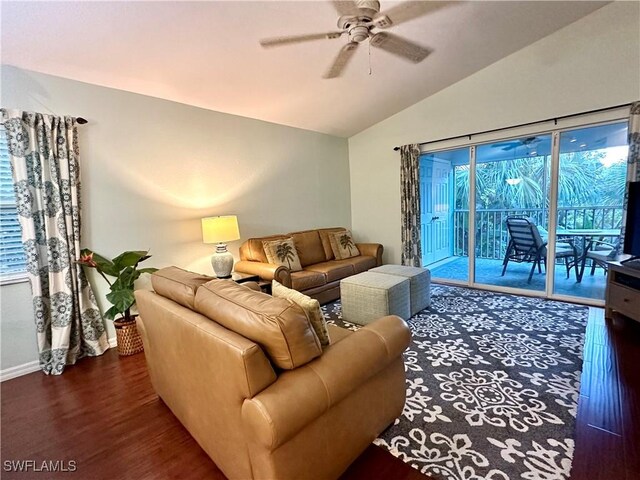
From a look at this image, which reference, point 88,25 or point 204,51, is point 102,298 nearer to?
point 88,25

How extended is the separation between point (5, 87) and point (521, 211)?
18.1 feet

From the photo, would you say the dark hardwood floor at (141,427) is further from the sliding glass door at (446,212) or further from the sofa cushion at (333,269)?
the sliding glass door at (446,212)

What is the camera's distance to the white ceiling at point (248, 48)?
82.4 inches

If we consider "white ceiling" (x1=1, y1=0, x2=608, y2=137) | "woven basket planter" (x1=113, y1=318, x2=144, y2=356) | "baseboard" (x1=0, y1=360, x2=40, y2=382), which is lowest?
"baseboard" (x1=0, y1=360, x2=40, y2=382)

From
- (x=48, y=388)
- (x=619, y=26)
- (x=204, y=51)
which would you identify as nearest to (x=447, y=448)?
(x=48, y=388)

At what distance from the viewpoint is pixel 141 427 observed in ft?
6.01

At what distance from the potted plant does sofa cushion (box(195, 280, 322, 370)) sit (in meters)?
1.77

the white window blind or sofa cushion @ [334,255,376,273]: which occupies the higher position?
the white window blind

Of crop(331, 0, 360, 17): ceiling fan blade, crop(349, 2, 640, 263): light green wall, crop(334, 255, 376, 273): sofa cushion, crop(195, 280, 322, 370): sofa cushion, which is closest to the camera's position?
crop(195, 280, 322, 370): sofa cushion

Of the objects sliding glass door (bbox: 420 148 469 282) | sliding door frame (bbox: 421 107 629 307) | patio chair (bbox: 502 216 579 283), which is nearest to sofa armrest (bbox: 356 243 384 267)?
sliding glass door (bbox: 420 148 469 282)

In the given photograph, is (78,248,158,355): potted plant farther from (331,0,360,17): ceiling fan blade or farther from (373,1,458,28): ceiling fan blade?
(373,1,458,28): ceiling fan blade

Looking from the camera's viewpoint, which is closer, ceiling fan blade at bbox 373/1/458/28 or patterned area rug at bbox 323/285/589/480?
patterned area rug at bbox 323/285/589/480

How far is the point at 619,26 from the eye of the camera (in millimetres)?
3016

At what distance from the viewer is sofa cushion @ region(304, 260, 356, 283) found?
3.84 m
